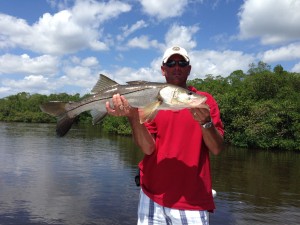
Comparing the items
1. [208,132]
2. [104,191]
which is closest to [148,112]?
[208,132]

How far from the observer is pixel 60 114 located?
4469 millimetres

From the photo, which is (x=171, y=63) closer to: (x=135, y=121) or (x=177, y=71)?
(x=177, y=71)

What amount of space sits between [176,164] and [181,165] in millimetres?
62

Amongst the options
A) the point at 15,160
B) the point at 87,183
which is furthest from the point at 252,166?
the point at 15,160

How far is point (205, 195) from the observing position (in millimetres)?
4086

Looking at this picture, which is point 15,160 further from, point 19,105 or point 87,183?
point 19,105

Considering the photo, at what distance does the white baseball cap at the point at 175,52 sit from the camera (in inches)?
173

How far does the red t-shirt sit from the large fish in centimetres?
33

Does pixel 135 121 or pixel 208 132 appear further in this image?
pixel 135 121

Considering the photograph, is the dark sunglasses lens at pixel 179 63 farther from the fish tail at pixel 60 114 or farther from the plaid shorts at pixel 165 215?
the plaid shorts at pixel 165 215

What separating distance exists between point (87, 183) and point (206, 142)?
19.7 metres

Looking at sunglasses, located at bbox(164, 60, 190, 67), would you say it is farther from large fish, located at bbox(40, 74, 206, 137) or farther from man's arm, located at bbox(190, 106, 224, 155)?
man's arm, located at bbox(190, 106, 224, 155)

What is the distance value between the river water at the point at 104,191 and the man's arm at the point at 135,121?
12046 millimetres

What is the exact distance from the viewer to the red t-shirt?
4.05m
